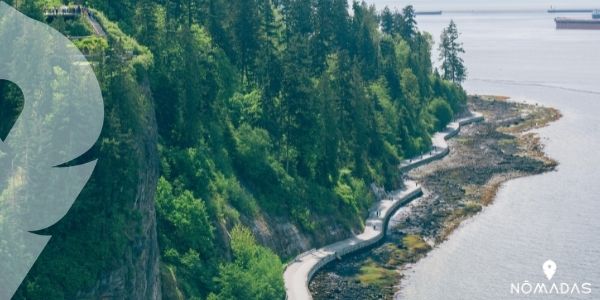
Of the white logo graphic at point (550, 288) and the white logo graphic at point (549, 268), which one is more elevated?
the white logo graphic at point (549, 268)

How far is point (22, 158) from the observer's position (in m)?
52.1

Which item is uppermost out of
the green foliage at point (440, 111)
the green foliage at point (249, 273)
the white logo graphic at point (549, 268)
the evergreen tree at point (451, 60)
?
the evergreen tree at point (451, 60)

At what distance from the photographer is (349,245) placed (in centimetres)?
8719

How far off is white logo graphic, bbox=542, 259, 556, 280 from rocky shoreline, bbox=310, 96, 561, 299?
40.8 ft

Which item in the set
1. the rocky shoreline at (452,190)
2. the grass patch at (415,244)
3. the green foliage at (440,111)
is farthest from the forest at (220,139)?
the green foliage at (440,111)

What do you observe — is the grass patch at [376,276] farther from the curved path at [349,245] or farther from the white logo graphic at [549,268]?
the white logo graphic at [549,268]

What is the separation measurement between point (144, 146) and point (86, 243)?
10.4 metres

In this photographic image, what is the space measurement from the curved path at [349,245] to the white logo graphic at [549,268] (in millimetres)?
17777

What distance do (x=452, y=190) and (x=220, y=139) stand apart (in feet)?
130

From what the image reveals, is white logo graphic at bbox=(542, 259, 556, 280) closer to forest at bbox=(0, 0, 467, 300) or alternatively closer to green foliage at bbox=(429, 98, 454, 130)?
forest at bbox=(0, 0, 467, 300)

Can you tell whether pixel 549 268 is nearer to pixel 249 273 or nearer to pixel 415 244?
pixel 415 244

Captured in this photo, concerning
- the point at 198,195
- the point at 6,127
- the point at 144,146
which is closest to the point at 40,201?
the point at 6,127

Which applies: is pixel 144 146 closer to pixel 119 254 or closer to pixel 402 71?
pixel 119 254

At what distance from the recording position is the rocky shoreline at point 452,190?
262ft
